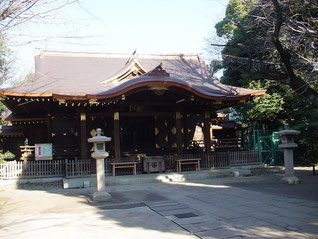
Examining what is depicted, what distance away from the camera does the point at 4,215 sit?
24.8 feet

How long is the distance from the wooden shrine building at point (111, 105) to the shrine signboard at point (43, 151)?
4.80 ft

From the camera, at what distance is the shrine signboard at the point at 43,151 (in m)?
13.8

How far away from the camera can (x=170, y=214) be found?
707cm

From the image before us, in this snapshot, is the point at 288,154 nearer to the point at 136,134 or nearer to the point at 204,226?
the point at 204,226

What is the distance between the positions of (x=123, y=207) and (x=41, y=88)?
28.8ft

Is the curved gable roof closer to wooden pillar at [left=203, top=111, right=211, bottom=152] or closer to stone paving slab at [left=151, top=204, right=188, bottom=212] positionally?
wooden pillar at [left=203, top=111, right=211, bottom=152]

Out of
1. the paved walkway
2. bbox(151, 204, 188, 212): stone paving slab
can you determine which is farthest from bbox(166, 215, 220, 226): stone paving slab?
bbox(151, 204, 188, 212): stone paving slab

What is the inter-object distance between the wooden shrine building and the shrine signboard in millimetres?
1463

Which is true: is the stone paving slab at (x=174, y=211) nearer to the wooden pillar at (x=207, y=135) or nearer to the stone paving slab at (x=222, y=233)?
the stone paving slab at (x=222, y=233)

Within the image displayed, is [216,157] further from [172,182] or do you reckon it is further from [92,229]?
[92,229]

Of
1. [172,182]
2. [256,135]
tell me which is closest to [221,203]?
[172,182]

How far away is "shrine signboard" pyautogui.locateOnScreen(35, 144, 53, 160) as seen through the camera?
1381cm

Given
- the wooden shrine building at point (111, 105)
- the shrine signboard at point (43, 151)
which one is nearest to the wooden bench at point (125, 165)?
the wooden shrine building at point (111, 105)

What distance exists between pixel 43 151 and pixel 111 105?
12.2 ft
